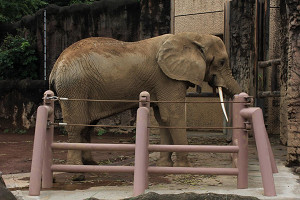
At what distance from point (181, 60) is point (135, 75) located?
691 mm

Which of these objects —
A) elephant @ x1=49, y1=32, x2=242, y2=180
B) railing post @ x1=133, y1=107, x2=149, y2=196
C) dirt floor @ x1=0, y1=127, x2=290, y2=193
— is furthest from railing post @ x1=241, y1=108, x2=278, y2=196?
elephant @ x1=49, y1=32, x2=242, y2=180

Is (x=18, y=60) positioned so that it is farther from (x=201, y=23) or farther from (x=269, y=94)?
(x=269, y=94)

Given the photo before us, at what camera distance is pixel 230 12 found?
8672 mm

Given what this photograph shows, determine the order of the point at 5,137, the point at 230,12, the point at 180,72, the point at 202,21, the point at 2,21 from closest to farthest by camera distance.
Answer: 1. the point at 180,72
2. the point at 230,12
3. the point at 202,21
4. the point at 5,137
5. the point at 2,21

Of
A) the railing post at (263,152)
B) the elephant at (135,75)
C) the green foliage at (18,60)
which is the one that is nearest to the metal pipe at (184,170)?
the railing post at (263,152)

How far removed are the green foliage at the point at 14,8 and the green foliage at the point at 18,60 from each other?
2.29m

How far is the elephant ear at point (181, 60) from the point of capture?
20.1 ft

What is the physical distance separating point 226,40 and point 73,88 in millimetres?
4464

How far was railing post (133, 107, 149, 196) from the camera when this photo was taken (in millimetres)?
4113

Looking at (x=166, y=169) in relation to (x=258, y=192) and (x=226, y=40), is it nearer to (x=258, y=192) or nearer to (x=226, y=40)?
(x=258, y=192)

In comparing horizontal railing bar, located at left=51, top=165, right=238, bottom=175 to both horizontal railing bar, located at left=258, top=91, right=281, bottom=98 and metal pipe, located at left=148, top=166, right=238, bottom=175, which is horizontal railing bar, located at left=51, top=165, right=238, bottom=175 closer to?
metal pipe, located at left=148, top=166, right=238, bottom=175

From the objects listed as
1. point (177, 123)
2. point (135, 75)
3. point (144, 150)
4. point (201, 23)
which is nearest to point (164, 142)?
point (177, 123)

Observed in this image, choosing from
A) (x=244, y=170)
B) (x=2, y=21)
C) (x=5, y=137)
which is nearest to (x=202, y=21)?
(x=5, y=137)

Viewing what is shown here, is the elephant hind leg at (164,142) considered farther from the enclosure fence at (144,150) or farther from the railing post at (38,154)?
the railing post at (38,154)
